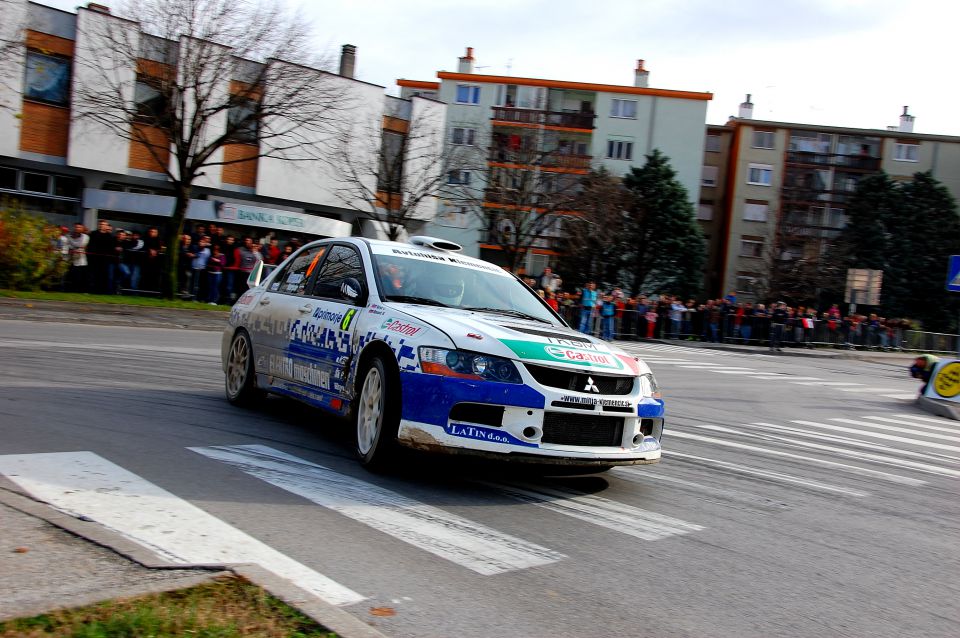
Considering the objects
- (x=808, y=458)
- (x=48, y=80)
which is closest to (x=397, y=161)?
(x=48, y=80)

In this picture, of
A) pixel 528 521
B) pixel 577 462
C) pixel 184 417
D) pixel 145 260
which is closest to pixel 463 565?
pixel 528 521

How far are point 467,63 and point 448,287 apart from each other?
6362 centimetres

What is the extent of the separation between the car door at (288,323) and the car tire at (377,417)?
93 centimetres

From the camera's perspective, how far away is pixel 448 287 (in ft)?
24.5

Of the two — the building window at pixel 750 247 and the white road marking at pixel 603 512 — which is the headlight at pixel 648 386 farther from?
the building window at pixel 750 247

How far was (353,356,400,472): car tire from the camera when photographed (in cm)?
624

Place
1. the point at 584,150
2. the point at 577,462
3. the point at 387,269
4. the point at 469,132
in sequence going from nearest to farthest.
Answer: the point at 577,462 < the point at 387,269 < the point at 469,132 < the point at 584,150

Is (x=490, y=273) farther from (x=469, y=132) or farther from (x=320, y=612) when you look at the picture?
(x=469, y=132)

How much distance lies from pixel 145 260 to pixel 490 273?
18239 millimetres

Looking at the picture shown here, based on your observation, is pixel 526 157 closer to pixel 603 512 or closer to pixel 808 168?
pixel 603 512

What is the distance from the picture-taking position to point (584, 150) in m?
66.5

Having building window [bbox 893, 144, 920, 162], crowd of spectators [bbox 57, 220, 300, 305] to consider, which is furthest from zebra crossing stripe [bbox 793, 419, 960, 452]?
building window [bbox 893, 144, 920, 162]

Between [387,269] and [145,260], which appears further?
[145,260]

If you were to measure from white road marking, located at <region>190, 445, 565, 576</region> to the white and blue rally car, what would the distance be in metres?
0.44
